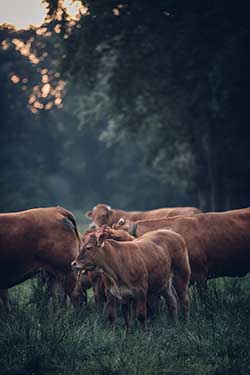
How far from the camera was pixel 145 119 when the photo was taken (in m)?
23.5

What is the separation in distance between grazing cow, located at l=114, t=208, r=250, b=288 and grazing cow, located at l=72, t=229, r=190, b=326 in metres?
0.71

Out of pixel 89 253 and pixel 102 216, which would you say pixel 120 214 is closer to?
pixel 102 216

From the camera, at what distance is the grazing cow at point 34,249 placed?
8492 mm

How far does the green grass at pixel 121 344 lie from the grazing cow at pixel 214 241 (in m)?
1.48

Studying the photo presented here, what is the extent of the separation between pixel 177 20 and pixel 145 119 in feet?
18.7

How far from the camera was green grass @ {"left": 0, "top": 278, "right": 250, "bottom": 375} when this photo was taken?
636cm

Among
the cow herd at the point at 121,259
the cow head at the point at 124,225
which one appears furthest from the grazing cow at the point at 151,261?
the cow head at the point at 124,225

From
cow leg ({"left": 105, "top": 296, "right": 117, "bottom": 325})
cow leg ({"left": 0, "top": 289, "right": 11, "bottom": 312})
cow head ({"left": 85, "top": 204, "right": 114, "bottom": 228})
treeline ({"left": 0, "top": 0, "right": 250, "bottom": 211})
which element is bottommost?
cow head ({"left": 85, "top": 204, "right": 114, "bottom": 228})

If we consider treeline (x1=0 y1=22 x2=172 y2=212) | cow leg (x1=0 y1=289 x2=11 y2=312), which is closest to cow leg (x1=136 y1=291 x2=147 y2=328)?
cow leg (x1=0 y1=289 x2=11 y2=312)

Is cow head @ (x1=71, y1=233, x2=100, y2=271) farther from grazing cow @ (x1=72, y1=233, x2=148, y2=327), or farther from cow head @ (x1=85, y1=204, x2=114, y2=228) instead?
cow head @ (x1=85, y1=204, x2=114, y2=228)

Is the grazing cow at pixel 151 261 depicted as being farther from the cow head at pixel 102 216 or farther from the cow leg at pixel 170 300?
the cow head at pixel 102 216

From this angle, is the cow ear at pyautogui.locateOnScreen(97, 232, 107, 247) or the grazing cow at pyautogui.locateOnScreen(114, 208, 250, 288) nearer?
the cow ear at pyautogui.locateOnScreen(97, 232, 107, 247)

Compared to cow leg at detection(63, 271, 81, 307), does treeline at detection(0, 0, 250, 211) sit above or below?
above

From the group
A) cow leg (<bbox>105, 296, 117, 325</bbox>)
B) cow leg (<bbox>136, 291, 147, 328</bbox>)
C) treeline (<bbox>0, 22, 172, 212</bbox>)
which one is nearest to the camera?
cow leg (<bbox>136, 291, 147, 328</bbox>)
